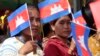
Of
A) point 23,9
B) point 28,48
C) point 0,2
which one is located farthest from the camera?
point 0,2

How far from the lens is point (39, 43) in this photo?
411 centimetres

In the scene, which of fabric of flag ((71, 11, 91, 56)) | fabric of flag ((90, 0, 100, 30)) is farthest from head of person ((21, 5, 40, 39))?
fabric of flag ((90, 0, 100, 30))

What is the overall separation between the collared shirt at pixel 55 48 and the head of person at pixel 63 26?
0.23ft

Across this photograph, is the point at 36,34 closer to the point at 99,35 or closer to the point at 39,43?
the point at 39,43

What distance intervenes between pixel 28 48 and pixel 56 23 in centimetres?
36

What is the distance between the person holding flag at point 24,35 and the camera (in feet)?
12.5

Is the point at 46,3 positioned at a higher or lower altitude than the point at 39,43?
higher

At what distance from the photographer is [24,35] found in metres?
3.97

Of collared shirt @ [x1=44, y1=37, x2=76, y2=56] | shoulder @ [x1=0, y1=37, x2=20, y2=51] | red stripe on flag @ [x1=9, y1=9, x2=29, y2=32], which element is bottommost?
collared shirt @ [x1=44, y1=37, x2=76, y2=56]

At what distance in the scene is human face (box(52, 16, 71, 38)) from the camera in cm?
394

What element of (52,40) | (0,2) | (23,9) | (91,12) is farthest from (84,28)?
(0,2)

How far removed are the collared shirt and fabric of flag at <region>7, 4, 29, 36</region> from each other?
10.5 inches

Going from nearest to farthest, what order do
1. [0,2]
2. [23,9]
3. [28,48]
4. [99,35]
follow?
[99,35] < [28,48] < [23,9] < [0,2]

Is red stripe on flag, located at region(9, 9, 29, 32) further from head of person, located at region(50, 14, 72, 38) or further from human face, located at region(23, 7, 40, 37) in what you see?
head of person, located at region(50, 14, 72, 38)
